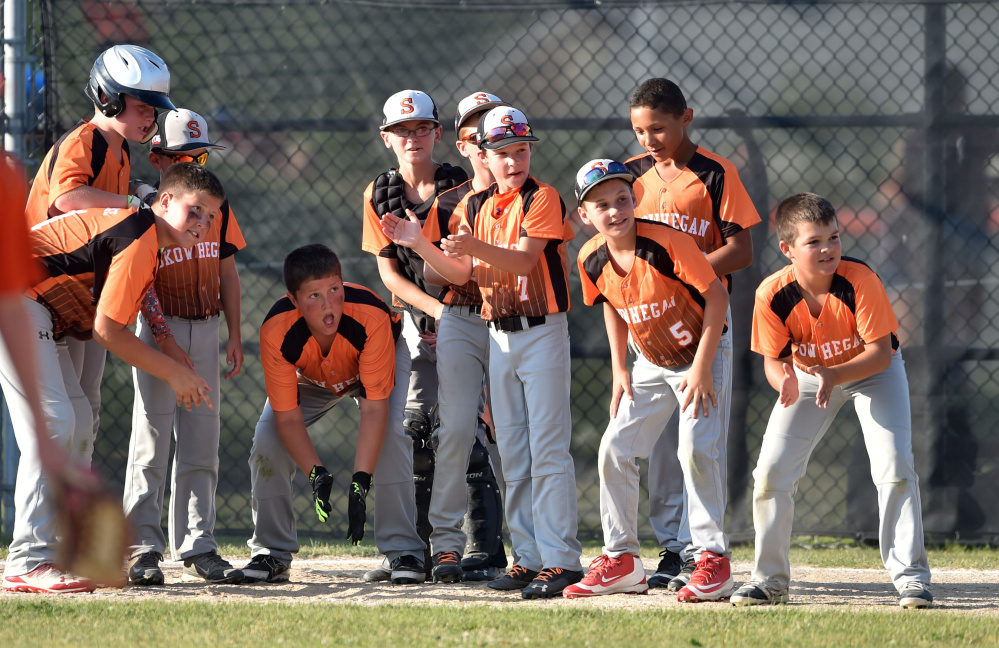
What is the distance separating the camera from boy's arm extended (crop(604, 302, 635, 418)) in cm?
385

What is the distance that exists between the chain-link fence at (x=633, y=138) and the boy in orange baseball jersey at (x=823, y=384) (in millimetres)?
1333

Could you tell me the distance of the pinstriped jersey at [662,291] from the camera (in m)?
3.66

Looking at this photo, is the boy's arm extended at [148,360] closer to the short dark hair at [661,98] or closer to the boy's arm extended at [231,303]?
the boy's arm extended at [231,303]

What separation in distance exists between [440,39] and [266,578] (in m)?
2.72

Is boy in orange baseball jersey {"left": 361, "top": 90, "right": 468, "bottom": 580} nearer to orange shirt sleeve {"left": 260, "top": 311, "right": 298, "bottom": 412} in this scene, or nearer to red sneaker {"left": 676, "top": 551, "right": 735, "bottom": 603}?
orange shirt sleeve {"left": 260, "top": 311, "right": 298, "bottom": 412}

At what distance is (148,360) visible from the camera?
372 cm

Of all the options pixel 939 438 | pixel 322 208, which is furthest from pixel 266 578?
pixel 939 438

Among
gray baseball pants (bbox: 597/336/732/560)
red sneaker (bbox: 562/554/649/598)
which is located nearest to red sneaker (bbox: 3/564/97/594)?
red sneaker (bbox: 562/554/649/598)

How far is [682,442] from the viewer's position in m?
3.69

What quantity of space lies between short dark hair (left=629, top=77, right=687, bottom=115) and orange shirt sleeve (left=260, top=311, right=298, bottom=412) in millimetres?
1667

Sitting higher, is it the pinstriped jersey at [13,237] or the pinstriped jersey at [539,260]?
Result: the pinstriped jersey at [539,260]

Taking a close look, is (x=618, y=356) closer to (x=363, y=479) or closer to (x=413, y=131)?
(x=363, y=479)

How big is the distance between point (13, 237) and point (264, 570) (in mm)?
2440

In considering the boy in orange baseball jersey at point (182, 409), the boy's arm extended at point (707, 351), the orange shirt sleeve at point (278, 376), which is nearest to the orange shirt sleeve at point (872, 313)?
the boy's arm extended at point (707, 351)
